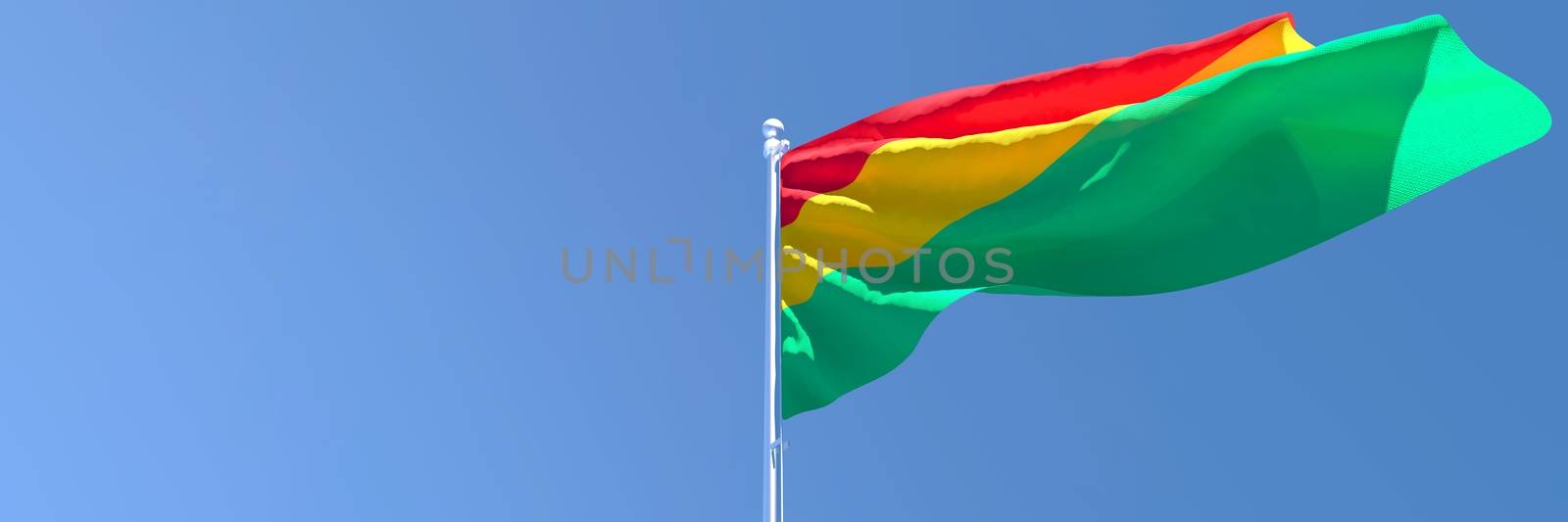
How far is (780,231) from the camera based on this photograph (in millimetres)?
7582

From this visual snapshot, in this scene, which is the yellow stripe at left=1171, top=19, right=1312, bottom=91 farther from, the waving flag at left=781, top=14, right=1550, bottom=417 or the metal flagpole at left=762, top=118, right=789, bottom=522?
the metal flagpole at left=762, top=118, right=789, bottom=522

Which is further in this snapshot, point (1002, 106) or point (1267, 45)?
point (1002, 106)

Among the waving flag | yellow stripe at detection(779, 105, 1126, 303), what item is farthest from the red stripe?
yellow stripe at detection(779, 105, 1126, 303)

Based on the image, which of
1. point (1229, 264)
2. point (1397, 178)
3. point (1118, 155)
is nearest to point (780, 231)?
point (1118, 155)

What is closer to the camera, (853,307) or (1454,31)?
(1454,31)

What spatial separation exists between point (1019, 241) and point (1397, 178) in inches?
80.1

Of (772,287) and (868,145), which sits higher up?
(868,145)

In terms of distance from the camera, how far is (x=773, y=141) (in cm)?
761

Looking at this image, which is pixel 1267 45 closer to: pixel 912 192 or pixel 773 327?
pixel 912 192

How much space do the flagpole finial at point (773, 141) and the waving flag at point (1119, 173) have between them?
11.4 inches

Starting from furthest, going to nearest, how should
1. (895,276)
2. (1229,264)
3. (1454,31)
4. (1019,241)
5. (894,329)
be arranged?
(894,329) → (895,276) → (1019,241) → (1229,264) → (1454,31)

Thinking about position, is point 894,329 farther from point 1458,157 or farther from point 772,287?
point 1458,157

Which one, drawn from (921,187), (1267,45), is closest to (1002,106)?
(921,187)

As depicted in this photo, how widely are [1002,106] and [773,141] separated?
1.42 m
